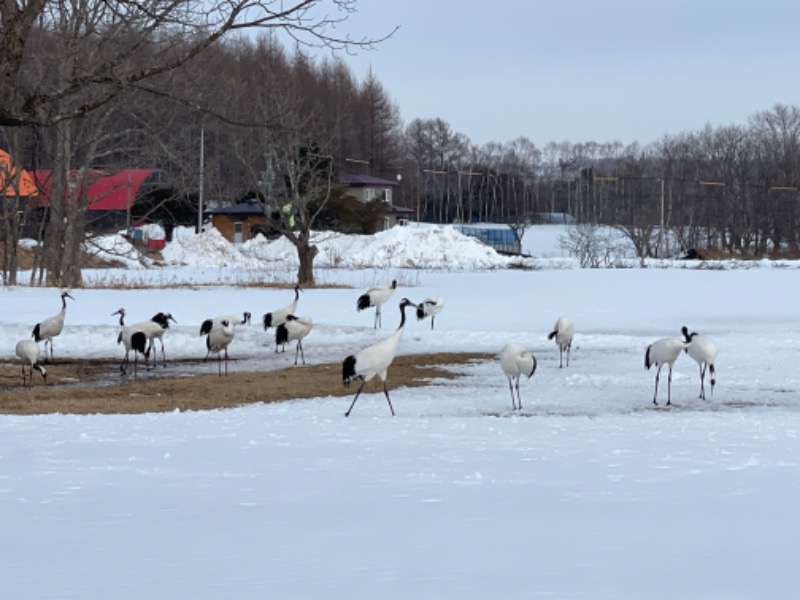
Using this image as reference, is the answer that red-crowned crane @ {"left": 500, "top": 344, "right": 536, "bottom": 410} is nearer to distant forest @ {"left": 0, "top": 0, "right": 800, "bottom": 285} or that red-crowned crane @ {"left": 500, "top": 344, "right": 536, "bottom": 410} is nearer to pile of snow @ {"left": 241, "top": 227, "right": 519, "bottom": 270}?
distant forest @ {"left": 0, "top": 0, "right": 800, "bottom": 285}

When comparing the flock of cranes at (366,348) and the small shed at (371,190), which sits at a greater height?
the small shed at (371,190)

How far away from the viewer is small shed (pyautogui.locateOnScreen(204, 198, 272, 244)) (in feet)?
277

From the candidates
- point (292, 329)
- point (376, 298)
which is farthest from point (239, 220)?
point (292, 329)

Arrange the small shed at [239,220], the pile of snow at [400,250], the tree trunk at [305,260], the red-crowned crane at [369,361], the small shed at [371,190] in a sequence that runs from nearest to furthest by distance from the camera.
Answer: the red-crowned crane at [369,361] < the tree trunk at [305,260] < the pile of snow at [400,250] < the small shed at [239,220] < the small shed at [371,190]

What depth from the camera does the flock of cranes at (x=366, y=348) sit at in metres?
14.0

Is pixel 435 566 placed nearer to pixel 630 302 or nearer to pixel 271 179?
pixel 630 302

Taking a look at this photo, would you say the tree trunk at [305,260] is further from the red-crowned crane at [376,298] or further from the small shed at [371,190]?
the small shed at [371,190]

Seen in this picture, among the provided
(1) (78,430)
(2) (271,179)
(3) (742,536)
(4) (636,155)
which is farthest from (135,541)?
(4) (636,155)

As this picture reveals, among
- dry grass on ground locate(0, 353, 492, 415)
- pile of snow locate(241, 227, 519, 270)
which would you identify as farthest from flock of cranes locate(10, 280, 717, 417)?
pile of snow locate(241, 227, 519, 270)

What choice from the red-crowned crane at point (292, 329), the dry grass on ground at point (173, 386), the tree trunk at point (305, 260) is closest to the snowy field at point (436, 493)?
the dry grass on ground at point (173, 386)

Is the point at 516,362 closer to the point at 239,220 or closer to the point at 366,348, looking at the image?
the point at 366,348

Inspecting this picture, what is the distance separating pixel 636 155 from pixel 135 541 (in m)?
178

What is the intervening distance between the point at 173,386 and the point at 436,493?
9873mm

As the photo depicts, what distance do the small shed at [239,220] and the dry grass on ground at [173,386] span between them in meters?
63.0
